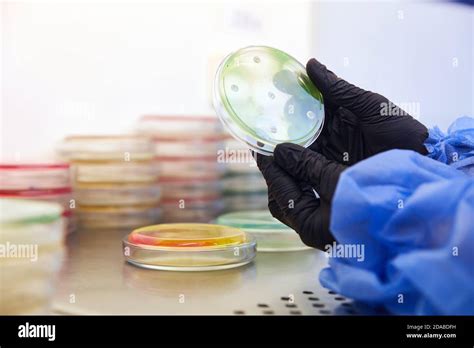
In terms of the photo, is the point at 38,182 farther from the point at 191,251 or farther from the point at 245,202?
the point at 245,202

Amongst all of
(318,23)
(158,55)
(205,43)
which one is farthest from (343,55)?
(158,55)

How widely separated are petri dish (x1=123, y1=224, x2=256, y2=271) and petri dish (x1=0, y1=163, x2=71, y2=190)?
1.11ft

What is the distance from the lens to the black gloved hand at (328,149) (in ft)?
3.06

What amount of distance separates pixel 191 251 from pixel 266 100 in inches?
13.4

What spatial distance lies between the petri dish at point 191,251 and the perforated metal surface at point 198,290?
2 centimetres

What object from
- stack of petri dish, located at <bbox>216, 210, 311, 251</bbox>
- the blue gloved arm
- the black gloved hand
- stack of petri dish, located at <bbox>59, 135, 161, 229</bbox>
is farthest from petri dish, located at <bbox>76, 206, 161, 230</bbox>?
the blue gloved arm

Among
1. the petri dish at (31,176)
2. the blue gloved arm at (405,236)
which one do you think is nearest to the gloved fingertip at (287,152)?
the blue gloved arm at (405,236)

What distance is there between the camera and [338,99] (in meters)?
1.10

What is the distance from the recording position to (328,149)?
46.9 inches

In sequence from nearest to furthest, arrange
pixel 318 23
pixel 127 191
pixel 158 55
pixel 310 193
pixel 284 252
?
pixel 310 193 → pixel 284 252 → pixel 127 191 → pixel 158 55 → pixel 318 23

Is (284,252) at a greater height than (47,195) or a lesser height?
lesser

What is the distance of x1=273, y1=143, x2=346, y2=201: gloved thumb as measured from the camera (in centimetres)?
93

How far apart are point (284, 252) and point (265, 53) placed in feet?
1.67
